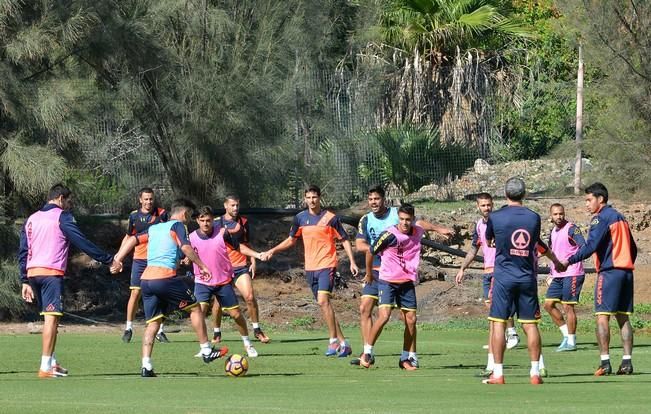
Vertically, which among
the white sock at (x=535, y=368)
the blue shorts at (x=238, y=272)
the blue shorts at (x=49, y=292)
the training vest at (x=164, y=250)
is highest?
the training vest at (x=164, y=250)

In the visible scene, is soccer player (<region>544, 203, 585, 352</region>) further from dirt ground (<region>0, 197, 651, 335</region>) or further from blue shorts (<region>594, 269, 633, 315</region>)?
dirt ground (<region>0, 197, 651, 335</region>)

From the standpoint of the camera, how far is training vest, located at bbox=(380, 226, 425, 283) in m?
16.0

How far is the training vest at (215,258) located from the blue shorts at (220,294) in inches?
2.6

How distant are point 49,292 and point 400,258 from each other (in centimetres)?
426

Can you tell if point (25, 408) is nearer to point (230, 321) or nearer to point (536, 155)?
point (230, 321)

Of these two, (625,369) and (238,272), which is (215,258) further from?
(625,369)

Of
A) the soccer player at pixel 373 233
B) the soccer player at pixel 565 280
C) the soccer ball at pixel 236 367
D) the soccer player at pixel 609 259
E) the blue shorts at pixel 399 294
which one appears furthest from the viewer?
the soccer player at pixel 565 280

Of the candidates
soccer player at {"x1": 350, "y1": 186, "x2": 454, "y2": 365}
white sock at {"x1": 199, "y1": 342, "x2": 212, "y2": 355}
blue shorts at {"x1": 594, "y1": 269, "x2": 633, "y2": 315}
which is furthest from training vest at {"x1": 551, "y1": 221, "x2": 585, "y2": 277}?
white sock at {"x1": 199, "y1": 342, "x2": 212, "y2": 355}

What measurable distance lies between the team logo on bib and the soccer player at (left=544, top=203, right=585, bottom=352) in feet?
18.9

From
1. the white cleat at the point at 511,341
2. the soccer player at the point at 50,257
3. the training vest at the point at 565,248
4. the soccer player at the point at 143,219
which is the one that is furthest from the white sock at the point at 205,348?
the training vest at the point at 565,248

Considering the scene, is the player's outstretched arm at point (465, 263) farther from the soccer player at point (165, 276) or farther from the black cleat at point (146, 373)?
the black cleat at point (146, 373)

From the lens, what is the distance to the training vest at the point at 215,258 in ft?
59.5

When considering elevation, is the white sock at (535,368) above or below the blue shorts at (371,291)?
below

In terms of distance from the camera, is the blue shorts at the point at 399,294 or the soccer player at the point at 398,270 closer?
the soccer player at the point at 398,270
